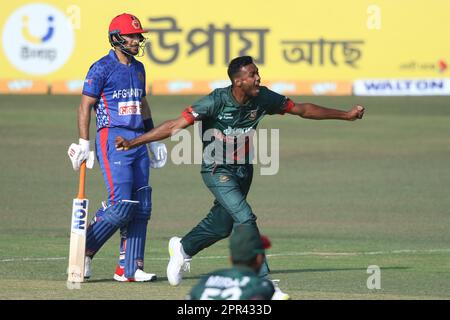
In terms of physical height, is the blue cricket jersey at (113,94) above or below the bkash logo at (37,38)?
below

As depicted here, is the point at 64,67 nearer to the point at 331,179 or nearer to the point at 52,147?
the point at 52,147

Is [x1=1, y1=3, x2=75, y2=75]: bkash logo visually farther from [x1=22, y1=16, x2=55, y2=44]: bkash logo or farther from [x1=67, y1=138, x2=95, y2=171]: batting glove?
[x1=67, y1=138, x2=95, y2=171]: batting glove

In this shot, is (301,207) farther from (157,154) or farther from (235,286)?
(235,286)

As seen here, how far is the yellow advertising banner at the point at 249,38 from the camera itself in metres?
38.5

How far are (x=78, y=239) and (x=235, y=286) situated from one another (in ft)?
15.3

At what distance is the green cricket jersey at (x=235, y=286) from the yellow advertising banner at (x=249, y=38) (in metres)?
32.0

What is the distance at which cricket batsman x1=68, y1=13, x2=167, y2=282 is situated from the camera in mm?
11297

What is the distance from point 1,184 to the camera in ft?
71.4

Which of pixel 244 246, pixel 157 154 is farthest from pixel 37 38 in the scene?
pixel 244 246

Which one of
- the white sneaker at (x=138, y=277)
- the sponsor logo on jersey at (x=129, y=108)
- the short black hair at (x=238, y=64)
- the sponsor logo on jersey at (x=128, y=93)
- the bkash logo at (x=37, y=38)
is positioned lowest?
the white sneaker at (x=138, y=277)

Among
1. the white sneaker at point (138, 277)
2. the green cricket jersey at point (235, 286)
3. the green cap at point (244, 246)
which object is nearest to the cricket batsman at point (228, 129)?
the white sneaker at point (138, 277)

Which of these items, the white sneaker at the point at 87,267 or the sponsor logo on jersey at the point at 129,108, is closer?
the white sneaker at the point at 87,267

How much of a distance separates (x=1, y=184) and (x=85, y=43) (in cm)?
1768

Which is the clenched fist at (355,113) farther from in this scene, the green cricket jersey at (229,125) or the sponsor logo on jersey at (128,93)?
the sponsor logo on jersey at (128,93)
